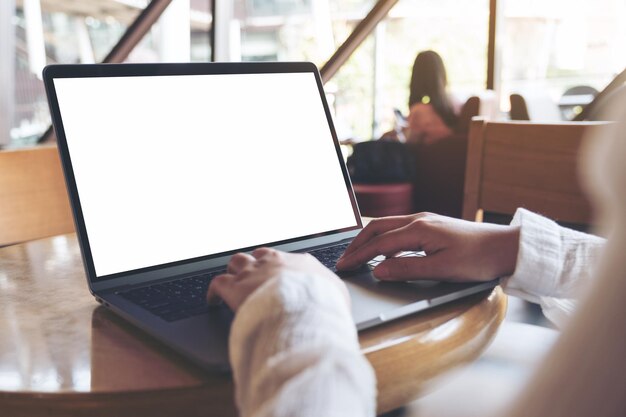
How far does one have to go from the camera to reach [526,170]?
A: 1.29 metres

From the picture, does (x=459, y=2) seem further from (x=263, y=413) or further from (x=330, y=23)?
(x=263, y=413)

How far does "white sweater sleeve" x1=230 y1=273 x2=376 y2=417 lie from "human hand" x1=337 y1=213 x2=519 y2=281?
236mm

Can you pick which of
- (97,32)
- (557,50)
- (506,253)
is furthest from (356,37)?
(506,253)

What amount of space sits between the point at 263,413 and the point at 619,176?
250 mm

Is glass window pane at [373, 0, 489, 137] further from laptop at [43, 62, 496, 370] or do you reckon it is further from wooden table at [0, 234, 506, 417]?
wooden table at [0, 234, 506, 417]

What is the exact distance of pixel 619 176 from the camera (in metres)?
0.27

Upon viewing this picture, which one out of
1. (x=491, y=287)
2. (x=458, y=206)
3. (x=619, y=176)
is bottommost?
(x=458, y=206)

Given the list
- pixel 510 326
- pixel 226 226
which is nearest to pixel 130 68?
pixel 226 226

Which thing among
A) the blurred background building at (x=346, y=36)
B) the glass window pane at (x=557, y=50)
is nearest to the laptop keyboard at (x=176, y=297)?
the blurred background building at (x=346, y=36)

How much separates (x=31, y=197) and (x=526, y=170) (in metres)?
1.16

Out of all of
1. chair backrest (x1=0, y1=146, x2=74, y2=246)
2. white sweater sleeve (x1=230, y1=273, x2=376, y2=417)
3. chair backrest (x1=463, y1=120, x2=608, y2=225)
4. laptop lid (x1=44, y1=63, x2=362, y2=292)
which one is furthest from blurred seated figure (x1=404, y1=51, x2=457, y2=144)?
white sweater sleeve (x1=230, y1=273, x2=376, y2=417)

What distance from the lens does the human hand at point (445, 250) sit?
69 centimetres

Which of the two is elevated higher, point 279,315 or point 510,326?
point 279,315

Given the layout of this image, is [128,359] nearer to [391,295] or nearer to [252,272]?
[252,272]
